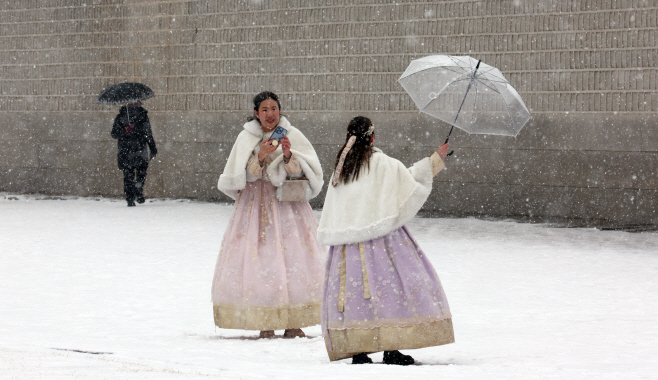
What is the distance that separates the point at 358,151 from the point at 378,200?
0.30 m

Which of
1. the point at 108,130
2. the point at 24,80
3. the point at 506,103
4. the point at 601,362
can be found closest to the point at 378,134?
the point at 108,130

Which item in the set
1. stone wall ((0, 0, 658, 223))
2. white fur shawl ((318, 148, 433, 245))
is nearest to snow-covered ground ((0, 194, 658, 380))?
white fur shawl ((318, 148, 433, 245))

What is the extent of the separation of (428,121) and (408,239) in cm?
826

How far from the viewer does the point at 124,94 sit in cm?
1505

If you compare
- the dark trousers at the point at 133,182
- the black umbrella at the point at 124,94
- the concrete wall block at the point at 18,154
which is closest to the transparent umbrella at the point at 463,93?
the black umbrella at the point at 124,94

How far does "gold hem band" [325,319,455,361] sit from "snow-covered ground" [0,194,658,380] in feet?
0.44

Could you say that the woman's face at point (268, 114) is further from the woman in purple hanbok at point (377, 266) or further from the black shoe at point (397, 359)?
the black shoe at point (397, 359)

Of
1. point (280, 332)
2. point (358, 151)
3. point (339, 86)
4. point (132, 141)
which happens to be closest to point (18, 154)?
point (132, 141)

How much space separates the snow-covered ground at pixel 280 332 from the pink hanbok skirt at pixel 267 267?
17 cm

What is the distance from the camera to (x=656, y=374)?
5191mm

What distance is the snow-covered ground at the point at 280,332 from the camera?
17.3 ft

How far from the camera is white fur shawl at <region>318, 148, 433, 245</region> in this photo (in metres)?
5.60

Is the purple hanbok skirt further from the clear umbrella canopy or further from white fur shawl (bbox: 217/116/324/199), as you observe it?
white fur shawl (bbox: 217/116/324/199)

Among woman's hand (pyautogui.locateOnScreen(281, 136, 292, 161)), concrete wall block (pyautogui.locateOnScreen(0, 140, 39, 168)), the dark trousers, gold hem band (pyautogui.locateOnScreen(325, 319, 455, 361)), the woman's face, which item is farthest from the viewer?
concrete wall block (pyautogui.locateOnScreen(0, 140, 39, 168))
